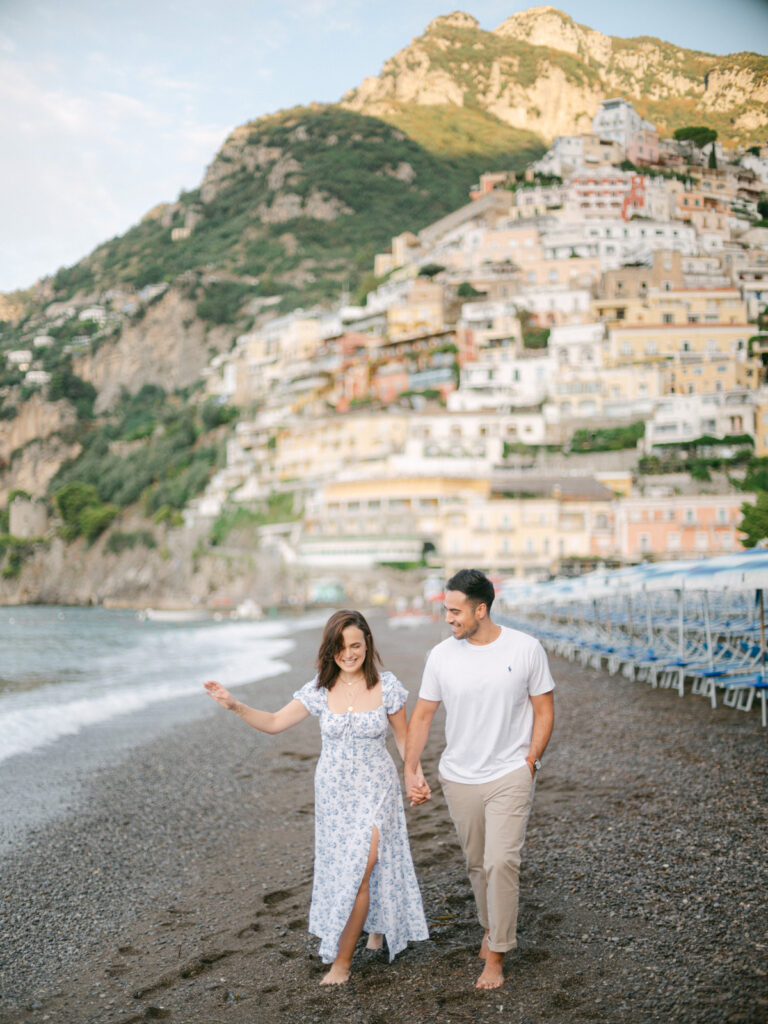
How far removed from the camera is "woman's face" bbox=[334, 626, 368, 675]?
368 centimetres

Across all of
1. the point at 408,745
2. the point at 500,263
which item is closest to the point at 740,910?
the point at 408,745

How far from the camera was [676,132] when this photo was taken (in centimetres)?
7650

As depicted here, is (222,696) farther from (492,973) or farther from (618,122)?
(618,122)

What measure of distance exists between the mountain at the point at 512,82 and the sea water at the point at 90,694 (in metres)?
48.7

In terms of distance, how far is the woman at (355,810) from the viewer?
3566mm

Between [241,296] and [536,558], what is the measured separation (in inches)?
A: 3139

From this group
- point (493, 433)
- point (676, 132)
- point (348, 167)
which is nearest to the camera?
point (493, 433)

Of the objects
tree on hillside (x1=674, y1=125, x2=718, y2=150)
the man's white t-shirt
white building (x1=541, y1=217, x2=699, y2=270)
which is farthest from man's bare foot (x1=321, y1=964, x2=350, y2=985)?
white building (x1=541, y1=217, x2=699, y2=270)

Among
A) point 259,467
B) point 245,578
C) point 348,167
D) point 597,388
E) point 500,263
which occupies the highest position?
point 348,167

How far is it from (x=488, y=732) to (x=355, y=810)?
0.67 metres

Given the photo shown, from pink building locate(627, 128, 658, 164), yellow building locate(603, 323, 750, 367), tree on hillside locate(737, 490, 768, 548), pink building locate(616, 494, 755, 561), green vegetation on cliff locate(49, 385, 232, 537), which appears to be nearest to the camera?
tree on hillside locate(737, 490, 768, 548)

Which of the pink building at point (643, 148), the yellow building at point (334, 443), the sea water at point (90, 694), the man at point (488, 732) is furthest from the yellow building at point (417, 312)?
the man at point (488, 732)

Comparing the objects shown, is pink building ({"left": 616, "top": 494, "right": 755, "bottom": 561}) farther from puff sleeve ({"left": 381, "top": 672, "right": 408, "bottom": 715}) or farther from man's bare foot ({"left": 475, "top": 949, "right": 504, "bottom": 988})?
man's bare foot ({"left": 475, "top": 949, "right": 504, "bottom": 988})

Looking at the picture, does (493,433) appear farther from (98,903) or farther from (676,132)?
(98,903)
